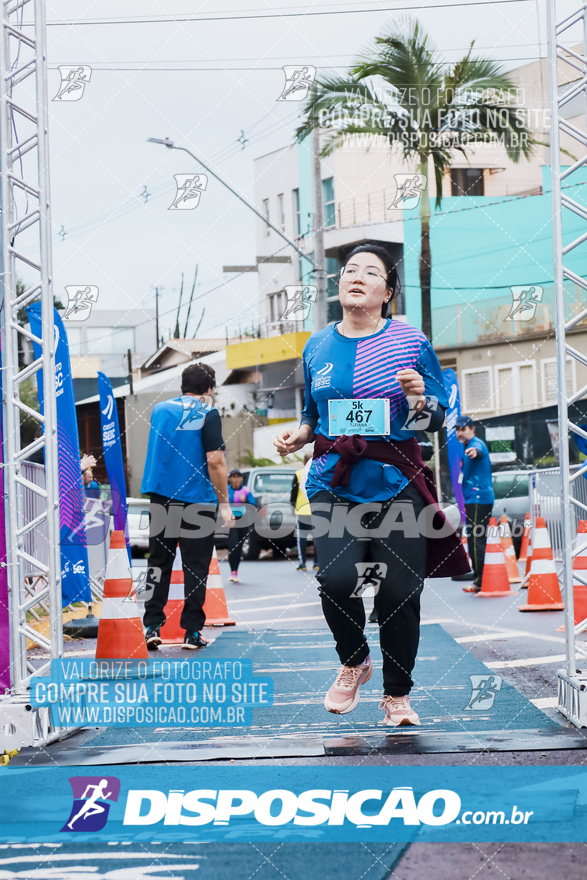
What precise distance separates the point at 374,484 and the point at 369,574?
1.23ft

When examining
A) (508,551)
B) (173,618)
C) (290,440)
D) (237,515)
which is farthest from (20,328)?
(237,515)

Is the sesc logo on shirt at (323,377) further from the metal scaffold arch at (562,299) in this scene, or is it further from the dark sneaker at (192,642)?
the dark sneaker at (192,642)

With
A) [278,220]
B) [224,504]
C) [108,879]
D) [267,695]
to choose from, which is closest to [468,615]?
[224,504]

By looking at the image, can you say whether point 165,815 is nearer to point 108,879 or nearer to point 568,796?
point 108,879

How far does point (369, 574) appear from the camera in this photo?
3932 millimetres

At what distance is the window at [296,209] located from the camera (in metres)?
26.6

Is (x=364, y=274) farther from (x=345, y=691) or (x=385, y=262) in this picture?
(x=345, y=691)

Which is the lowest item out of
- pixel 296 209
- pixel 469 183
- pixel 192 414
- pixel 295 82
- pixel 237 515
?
pixel 237 515

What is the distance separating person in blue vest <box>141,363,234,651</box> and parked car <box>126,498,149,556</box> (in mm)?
13508

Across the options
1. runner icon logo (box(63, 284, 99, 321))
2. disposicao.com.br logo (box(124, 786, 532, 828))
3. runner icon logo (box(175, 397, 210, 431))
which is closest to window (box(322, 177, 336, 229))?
runner icon logo (box(175, 397, 210, 431))

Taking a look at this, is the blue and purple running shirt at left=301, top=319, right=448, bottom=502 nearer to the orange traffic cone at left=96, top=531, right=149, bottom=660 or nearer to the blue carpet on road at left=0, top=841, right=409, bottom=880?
the blue carpet on road at left=0, top=841, right=409, bottom=880

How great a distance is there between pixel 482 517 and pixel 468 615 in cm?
186

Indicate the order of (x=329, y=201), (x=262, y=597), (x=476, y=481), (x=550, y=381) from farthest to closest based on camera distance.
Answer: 1. (x=329, y=201)
2. (x=550, y=381)
3. (x=262, y=597)
4. (x=476, y=481)

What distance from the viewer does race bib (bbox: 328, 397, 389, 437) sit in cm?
387
